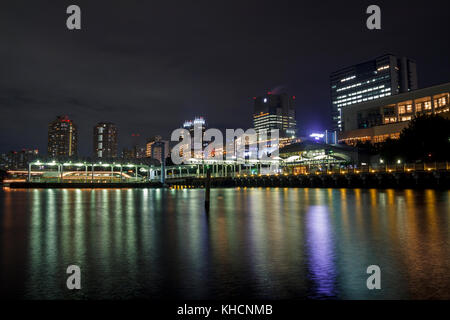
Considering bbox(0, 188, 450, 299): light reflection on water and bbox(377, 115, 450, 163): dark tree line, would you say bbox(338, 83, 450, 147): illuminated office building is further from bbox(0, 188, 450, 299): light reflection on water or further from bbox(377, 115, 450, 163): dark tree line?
bbox(0, 188, 450, 299): light reflection on water

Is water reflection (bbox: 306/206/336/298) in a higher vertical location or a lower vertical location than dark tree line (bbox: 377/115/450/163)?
lower

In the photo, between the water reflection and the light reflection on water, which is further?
the water reflection

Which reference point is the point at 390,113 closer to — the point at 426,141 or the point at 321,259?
the point at 426,141

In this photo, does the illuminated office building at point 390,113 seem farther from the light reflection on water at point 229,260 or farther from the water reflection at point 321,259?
the light reflection on water at point 229,260

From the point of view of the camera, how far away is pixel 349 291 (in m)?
7.61

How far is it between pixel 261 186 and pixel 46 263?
10427 centimetres

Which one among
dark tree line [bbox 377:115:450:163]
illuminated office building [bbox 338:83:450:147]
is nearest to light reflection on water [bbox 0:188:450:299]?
dark tree line [bbox 377:115:450:163]

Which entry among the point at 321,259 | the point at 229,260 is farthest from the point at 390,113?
the point at 229,260

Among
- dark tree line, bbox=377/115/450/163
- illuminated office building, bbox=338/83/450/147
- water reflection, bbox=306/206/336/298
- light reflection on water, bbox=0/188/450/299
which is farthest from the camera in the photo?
illuminated office building, bbox=338/83/450/147

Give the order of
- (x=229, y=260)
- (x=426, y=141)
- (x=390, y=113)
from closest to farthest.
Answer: (x=229, y=260) < (x=426, y=141) < (x=390, y=113)

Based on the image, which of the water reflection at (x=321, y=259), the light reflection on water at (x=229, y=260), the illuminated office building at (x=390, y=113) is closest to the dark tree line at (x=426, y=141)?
Result: the illuminated office building at (x=390, y=113)

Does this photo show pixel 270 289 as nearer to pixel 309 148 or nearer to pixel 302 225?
pixel 302 225
